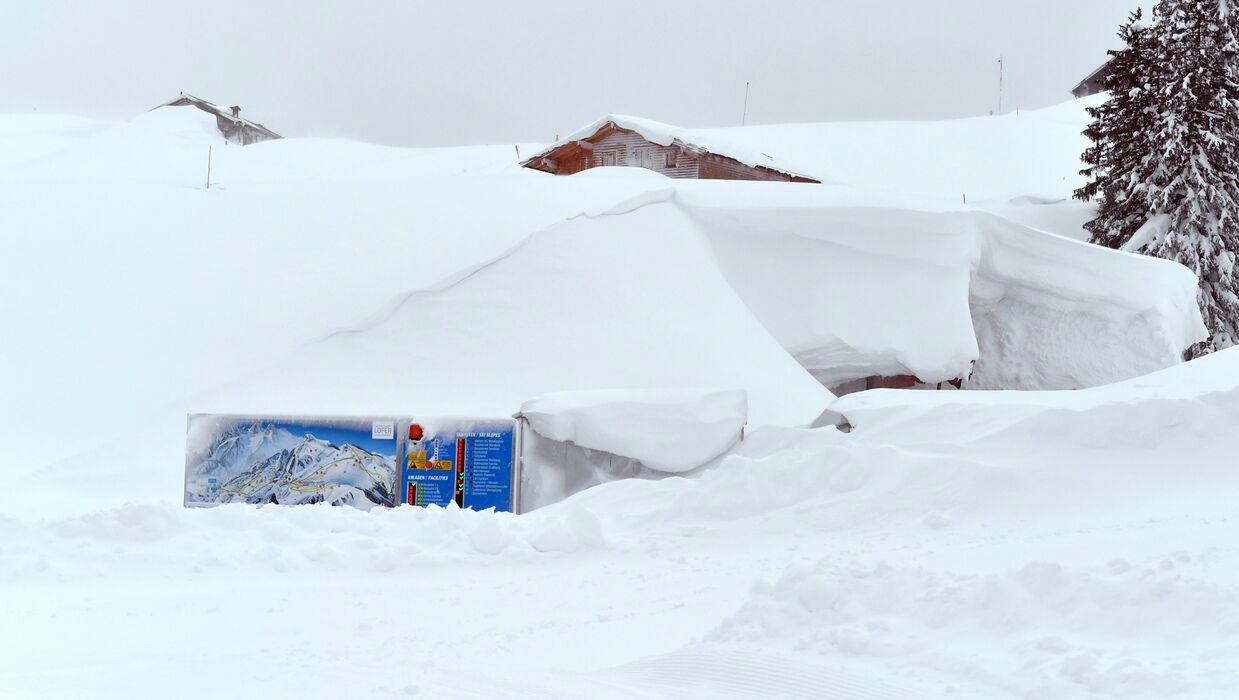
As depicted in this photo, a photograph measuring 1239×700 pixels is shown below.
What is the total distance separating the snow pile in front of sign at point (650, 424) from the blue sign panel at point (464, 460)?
0.85 metres

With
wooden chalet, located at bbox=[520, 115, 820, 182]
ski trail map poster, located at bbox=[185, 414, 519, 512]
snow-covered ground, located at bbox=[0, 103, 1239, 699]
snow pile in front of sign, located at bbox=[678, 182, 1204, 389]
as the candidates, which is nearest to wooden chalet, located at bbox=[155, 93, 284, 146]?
wooden chalet, located at bbox=[520, 115, 820, 182]

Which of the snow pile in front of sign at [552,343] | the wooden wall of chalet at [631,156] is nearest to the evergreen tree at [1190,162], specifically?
the wooden wall of chalet at [631,156]

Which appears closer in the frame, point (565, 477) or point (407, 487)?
point (407, 487)

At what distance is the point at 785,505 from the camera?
6254 millimetres

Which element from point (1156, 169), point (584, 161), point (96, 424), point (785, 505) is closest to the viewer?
point (785, 505)

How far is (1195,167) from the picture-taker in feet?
62.5

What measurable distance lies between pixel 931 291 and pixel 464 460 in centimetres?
804

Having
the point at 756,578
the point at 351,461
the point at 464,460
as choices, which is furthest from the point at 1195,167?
the point at 756,578

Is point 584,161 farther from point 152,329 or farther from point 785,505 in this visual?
point 785,505

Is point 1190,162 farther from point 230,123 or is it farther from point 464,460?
point 230,123

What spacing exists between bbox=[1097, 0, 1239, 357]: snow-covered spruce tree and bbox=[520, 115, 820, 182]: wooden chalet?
6.88 m

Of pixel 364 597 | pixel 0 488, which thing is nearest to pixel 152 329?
pixel 0 488

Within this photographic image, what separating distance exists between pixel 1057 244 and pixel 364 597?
12.7m

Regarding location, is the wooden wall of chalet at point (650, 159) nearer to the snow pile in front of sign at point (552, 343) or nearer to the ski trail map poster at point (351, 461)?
the snow pile in front of sign at point (552, 343)
